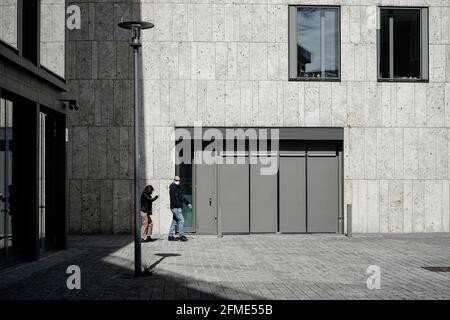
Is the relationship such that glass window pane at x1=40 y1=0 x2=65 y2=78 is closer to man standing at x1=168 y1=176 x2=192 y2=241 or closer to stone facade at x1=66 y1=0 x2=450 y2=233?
stone facade at x1=66 y1=0 x2=450 y2=233

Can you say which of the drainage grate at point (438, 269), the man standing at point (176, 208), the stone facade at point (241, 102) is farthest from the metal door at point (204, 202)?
the drainage grate at point (438, 269)

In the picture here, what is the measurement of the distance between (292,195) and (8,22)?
1161 centimetres

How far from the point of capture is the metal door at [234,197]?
22656 millimetres

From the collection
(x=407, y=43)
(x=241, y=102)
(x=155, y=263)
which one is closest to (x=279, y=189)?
(x=241, y=102)

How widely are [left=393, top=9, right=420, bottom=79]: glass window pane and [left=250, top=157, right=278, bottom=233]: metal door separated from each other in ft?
18.1

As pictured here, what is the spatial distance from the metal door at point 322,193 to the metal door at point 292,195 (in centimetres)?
23

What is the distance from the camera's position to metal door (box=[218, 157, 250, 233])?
74.3ft

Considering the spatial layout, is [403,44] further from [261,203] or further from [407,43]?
[261,203]

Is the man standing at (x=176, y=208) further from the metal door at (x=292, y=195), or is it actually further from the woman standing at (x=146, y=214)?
the metal door at (x=292, y=195)

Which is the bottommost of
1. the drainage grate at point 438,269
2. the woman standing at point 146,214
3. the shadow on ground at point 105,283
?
the drainage grate at point 438,269

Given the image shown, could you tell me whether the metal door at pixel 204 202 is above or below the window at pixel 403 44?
below

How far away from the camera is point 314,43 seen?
23.0 metres

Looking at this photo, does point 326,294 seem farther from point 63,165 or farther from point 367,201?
point 367,201
